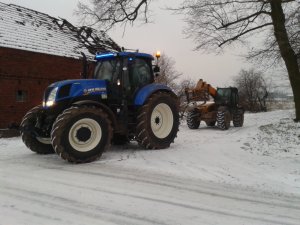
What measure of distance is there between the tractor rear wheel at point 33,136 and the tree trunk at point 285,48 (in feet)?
37.0

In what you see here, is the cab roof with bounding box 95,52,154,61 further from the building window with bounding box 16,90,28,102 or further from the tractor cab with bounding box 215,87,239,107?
the tractor cab with bounding box 215,87,239,107

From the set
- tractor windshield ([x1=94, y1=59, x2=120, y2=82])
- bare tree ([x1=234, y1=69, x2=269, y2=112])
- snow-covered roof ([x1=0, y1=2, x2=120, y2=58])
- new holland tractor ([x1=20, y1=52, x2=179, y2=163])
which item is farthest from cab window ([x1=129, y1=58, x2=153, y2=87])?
bare tree ([x1=234, y1=69, x2=269, y2=112])

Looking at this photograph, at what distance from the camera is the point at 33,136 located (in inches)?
360

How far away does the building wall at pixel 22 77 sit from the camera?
589 inches

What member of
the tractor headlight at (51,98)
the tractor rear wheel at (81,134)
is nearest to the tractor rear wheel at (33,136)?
the tractor headlight at (51,98)

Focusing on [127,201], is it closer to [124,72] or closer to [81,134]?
[81,134]

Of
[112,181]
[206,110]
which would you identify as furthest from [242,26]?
[112,181]

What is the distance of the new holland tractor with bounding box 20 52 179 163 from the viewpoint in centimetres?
795

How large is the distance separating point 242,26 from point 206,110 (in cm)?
469

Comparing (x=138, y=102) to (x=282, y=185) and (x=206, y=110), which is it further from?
(x=206, y=110)

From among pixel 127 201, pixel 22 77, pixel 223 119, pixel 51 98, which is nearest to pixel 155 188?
pixel 127 201

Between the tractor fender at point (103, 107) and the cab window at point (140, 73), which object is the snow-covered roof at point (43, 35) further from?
the tractor fender at point (103, 107)

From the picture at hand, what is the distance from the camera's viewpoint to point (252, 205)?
210 inches

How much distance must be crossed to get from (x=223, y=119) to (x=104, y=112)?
32.8ft
